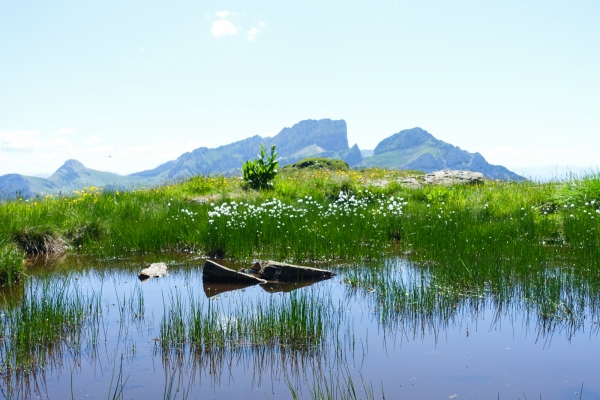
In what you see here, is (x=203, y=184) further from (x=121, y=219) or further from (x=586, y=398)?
(x=586, y=398)

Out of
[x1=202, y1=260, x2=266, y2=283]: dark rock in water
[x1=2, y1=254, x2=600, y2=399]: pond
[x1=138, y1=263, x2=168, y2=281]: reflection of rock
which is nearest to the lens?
[x1=2, y1=254, x2=600, y2=399]: pond

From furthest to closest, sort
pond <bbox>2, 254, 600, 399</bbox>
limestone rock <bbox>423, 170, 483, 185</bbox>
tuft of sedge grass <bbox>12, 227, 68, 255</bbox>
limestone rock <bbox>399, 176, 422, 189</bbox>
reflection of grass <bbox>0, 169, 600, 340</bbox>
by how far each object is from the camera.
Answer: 1. limestone rock <bbox>423, 170, 483, 185</bbox>
2. limestone rock <bbox>399, 176, 422, 189</bbox>
3. tuft of sedge grass <bbox>12, 227, 68, 255</bbox>
4. reflection of grass <bbox>0, 169, 600, 340</bbox>
5. pond <bbox>2, 254, 600, 399</bbox>

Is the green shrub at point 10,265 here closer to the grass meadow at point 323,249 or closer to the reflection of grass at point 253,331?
the grass meadow at point 323,249

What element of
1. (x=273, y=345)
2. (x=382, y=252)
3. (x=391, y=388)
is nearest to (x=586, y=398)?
(x=391, y=388)

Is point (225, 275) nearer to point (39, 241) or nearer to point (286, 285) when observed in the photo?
point (286, 285)

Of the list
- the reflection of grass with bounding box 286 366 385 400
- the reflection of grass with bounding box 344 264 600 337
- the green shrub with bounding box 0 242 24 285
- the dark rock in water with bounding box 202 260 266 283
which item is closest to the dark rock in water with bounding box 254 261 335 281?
the dark rock in water with bounding box 202 260 266 283

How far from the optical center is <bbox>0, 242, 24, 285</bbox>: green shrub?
29.7 feet

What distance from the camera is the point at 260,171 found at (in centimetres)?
2034

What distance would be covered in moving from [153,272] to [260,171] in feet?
36.1

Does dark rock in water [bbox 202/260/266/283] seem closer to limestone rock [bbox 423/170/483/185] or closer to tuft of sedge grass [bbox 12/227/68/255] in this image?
tuft of sedge grass [bbox 12/227/68/255]

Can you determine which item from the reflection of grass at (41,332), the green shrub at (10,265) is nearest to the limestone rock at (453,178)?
the green shrub at (10,265)

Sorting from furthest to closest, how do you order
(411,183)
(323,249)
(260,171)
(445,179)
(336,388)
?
(445,179) < (411,183) < (260,171) < (323,249) < (336,388)

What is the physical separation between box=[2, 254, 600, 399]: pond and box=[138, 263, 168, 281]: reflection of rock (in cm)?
164

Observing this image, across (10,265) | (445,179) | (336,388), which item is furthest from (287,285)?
(445,179)
